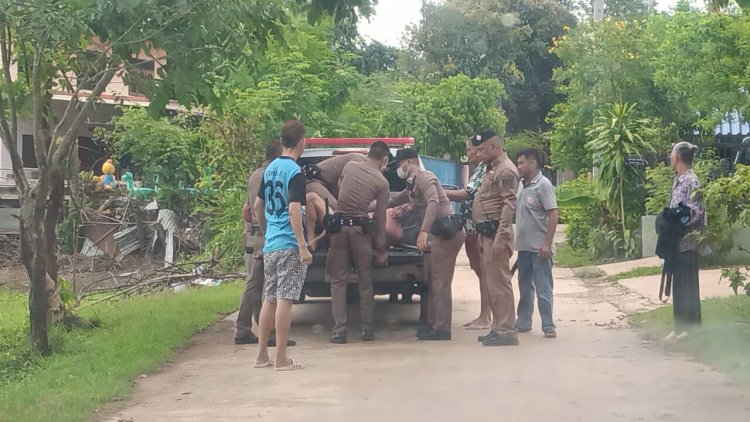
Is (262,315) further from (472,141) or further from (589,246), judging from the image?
(589,246)

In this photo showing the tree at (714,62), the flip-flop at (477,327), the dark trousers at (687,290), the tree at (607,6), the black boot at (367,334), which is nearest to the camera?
the dark trousers at (687,290)

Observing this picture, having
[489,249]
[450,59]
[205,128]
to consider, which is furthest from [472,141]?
[450,59]

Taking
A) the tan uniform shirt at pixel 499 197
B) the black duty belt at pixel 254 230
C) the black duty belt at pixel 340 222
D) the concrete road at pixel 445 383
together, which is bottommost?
the concrete road at pixel 445 383

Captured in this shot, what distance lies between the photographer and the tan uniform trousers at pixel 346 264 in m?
8.71

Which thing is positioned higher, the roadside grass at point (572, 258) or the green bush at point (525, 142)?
the green bush at point (525, 142)

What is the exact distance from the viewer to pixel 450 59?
3881cm

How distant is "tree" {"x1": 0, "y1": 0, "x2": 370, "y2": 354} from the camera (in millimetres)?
7008

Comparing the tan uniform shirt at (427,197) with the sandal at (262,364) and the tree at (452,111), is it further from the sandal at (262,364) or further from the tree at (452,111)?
the tree at (452,111)

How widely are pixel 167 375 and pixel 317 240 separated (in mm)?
1946

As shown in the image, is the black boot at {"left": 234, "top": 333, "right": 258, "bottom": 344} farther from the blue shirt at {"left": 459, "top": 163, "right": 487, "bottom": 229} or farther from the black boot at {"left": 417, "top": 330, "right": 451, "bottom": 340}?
the blue shirt at {"left": 459, "top": 163, "right": 487, "bottom": 229}

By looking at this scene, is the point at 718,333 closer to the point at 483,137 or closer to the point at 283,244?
the point at 483,137

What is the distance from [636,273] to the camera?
14.1 metres

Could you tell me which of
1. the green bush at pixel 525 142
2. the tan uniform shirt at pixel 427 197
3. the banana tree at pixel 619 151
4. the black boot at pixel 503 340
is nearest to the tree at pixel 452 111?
the green bush at pixel 525 142

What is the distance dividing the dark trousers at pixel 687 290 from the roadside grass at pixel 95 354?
4.53 meters
